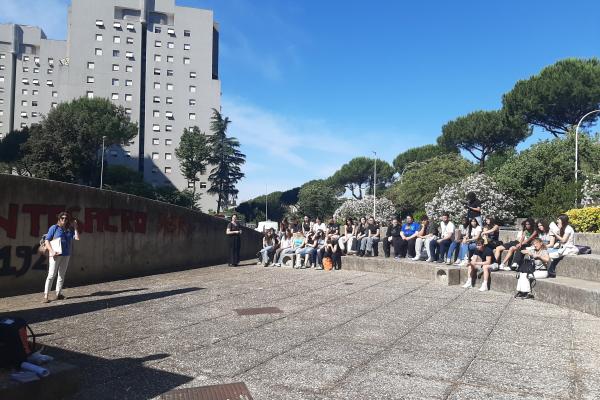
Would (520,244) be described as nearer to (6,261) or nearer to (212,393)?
(212,393)

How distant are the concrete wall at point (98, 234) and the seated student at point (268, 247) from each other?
203 centimetres

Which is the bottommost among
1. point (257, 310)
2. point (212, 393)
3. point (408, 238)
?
point (212, 393)

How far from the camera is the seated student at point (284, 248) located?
1681 centimetres

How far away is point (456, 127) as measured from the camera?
60.5m

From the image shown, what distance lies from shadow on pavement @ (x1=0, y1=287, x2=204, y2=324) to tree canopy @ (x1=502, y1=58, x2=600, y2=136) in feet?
146

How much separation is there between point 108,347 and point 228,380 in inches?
77.5

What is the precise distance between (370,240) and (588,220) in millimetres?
7231

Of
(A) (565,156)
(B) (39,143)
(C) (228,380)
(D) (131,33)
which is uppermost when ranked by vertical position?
(D) (131,33)


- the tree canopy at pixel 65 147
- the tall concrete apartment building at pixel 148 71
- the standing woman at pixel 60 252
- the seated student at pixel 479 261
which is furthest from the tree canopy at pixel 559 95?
the tall concrete apartment building at pixel 148 71

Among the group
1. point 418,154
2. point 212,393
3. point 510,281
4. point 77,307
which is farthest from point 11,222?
point 418,154

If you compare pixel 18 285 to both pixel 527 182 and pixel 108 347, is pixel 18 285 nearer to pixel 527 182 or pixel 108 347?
pixel 108 347

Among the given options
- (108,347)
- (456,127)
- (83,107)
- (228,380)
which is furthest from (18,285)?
(83,107)

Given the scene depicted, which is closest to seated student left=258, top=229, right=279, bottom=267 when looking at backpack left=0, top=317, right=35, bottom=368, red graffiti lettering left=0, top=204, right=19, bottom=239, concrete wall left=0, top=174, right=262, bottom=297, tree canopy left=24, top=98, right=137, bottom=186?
concrete wall left=0, top=174, right=262, bottom=297

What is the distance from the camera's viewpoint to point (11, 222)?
32.0ft
